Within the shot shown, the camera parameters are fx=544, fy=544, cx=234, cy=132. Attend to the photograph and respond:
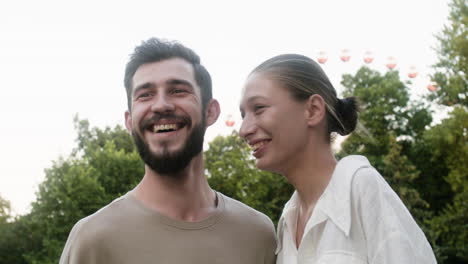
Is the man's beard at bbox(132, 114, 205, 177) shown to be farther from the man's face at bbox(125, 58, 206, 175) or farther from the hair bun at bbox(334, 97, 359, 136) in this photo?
the hair bun at bbox(334, 97, 359, 136)

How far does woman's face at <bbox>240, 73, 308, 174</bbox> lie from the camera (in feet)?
12.1

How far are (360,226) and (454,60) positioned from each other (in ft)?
97.4

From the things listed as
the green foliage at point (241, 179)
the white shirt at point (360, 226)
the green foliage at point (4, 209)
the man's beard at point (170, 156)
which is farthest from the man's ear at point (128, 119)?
the green foliage at point (4, 209)

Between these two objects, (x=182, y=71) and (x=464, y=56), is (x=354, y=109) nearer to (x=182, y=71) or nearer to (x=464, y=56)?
(x=182, y=71)

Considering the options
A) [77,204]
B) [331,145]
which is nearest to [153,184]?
[331,145]

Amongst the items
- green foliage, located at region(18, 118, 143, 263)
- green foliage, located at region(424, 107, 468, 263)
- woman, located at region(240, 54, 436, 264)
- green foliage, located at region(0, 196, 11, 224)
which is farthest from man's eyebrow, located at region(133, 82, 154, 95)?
green foliage, located at region(0, 196, 11, 224)

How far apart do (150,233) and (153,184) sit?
46 centimetres

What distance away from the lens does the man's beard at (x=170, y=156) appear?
416cm

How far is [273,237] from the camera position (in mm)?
4543

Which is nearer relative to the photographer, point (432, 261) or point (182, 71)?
point (432, 261)

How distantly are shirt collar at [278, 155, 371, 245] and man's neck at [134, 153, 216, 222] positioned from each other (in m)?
1.24

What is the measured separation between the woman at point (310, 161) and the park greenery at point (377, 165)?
23955mm

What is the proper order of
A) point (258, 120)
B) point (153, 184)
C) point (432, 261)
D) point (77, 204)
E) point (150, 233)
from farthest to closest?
point (77, 204)
point (153, 184)
point (150, 233)
point (258, 120)
point (432, 261)

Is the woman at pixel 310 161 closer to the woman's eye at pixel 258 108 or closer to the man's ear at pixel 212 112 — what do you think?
the woman's eye at pixel 258 108
